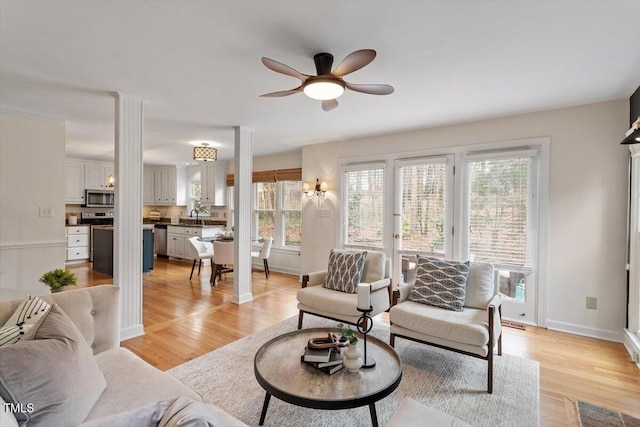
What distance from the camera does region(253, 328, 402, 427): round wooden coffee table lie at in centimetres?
162

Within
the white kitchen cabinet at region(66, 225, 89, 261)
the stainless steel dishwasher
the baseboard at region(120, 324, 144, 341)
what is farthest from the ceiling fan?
the white kitchen cabinet at region(66, 225, 89, 261)

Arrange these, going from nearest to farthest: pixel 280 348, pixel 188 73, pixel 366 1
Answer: pixel 366 1 < pixel 280 348 < pixel 188 73

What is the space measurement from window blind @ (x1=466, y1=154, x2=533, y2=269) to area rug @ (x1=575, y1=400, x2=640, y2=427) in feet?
5.89

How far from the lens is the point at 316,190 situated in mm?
5539

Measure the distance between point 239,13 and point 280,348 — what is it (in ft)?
7.08

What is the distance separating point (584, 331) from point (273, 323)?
3.39 m

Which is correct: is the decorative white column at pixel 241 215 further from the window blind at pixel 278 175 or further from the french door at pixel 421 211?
the french door at pixel 421 211

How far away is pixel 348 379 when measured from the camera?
5.93 feet

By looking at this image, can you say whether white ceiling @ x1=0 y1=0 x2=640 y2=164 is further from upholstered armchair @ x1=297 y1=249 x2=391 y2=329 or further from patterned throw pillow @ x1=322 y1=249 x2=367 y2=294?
upholstered armchair @ x1=297 y1=249 x2=391 y2=329

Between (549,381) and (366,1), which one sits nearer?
(366,1)

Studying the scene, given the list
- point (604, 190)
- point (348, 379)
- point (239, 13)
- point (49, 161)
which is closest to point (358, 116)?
point (239, 13)

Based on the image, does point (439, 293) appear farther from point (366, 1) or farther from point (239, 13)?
point (239, 13)

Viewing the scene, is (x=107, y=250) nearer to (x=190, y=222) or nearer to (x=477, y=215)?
(x=190, y=222)

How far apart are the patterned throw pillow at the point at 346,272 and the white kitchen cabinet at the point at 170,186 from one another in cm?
604
